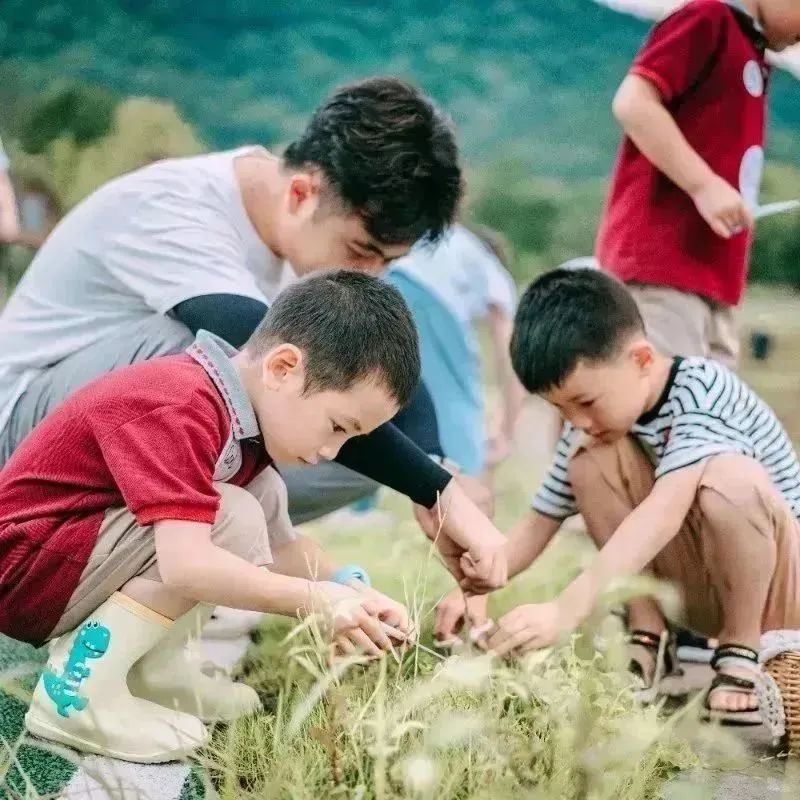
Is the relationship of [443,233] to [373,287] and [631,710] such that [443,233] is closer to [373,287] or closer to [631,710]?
[373,287]

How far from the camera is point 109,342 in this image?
4.94 feet

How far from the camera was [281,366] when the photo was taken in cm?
121

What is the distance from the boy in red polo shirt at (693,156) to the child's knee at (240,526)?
3.02ft

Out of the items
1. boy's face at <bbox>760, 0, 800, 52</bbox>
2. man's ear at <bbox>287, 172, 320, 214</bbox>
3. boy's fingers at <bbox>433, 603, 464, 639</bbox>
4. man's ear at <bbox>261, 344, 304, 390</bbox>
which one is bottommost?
boy's fingers at <bbox>433, 603, 464, 639</bbox>

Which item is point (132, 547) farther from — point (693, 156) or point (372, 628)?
point (693, 156)

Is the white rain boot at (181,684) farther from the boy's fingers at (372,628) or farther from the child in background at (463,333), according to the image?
the child in background at (463,333)

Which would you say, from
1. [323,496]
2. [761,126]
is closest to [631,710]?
[323,496]

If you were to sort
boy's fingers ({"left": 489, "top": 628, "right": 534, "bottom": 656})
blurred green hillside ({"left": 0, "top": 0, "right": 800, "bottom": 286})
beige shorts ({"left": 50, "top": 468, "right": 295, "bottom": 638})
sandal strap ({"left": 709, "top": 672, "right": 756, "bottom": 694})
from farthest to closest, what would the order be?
blurred green hillside ({"left": 0, "top": 0, "right": 800, "bottom": 286})
sandal strap ({"left": 709, "top": 672, "right": 756, "bottom": 694})
boy's fingers ({"left": 489, "top": 628, "right": 534, "bottom": 656})
beige shorts ({"left": 50, "top": 468, "right": 295, "bottom": 638})

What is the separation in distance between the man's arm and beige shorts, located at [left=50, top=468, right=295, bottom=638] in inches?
39.0

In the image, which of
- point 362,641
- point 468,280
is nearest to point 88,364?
point 362,641

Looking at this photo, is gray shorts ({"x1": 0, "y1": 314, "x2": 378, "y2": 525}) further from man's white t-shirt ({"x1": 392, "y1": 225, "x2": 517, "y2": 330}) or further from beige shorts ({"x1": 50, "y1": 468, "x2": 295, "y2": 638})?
man's white t-shirt ({"x1": 392, "y1": 225, "x2": 517, "y2": 330})

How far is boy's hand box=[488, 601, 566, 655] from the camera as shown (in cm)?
133

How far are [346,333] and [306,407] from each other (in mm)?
101

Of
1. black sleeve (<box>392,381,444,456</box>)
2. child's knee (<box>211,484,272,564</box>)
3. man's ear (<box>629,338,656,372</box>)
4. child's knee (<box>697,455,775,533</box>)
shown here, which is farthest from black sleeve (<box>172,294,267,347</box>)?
child's knee (<box>697,455,775,533</box>)
